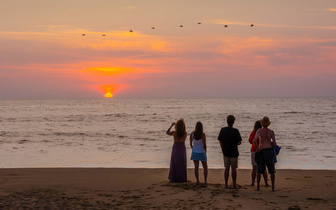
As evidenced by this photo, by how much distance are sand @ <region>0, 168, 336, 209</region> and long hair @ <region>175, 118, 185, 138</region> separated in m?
1.28

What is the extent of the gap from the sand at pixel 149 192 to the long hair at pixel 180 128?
4.20ft

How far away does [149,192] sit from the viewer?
30.3 ft

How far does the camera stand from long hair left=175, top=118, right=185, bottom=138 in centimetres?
1002

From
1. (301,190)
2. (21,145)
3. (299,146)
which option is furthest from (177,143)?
(21,145)

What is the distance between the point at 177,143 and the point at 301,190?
3.30 m

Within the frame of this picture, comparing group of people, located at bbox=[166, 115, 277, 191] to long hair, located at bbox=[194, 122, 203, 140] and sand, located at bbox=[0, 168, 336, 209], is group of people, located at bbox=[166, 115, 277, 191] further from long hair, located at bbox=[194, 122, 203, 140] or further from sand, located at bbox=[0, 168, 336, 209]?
sand, located at bbox=[0, 168, 336, 209]

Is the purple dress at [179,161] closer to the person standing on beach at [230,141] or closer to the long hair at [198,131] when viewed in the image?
the long hair at [198,131]

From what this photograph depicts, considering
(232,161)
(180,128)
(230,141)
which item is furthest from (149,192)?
(230,141)

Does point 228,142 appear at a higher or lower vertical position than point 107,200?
higher

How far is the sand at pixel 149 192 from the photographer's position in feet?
26.0

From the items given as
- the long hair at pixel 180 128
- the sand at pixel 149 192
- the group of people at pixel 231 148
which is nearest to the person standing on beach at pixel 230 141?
the group of people at pixel 231 148

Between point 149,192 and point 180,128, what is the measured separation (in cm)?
185

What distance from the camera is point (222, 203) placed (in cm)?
787

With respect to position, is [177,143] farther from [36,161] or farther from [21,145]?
[21,145]
